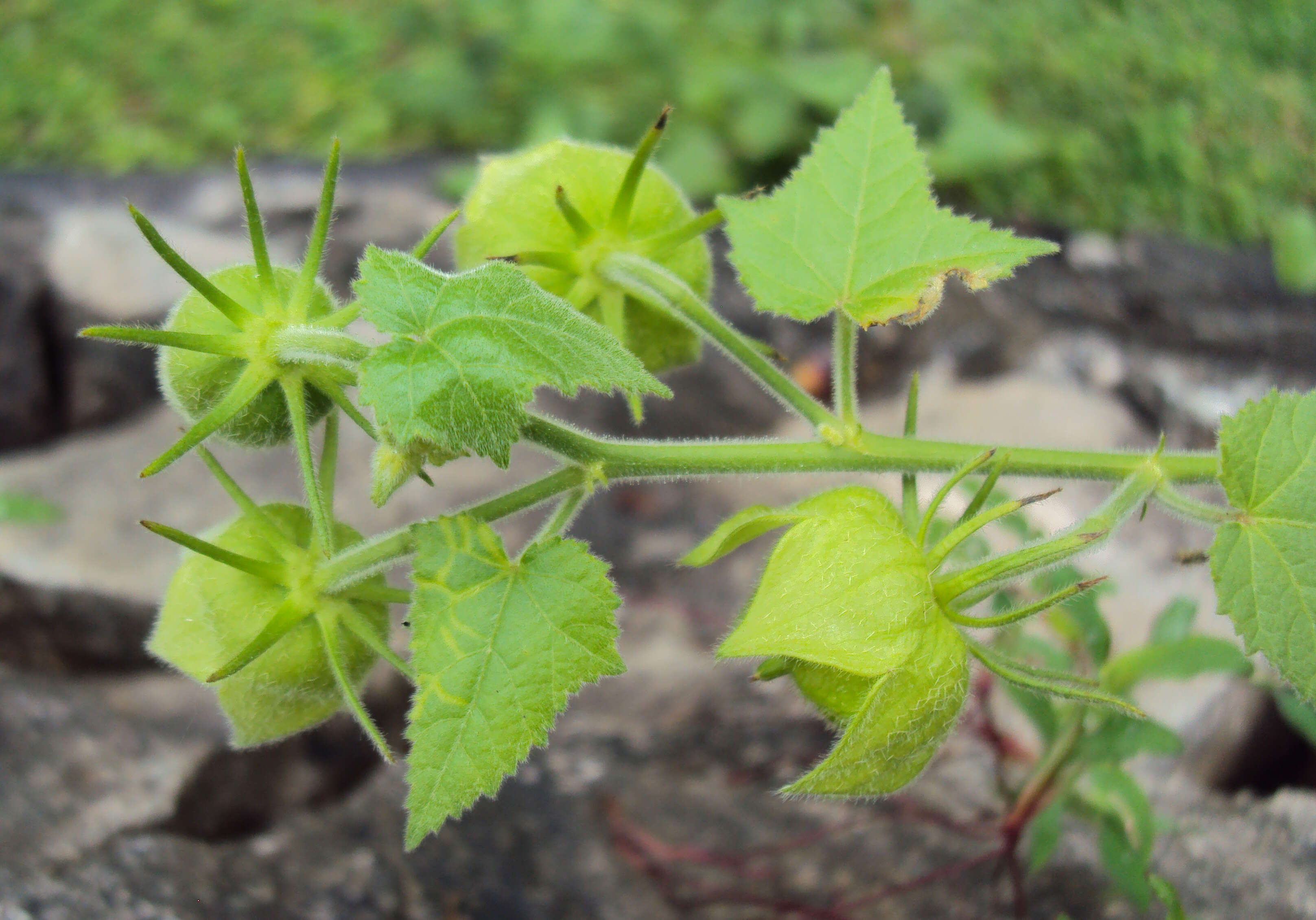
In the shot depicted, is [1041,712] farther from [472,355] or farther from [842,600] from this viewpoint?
[472,355]

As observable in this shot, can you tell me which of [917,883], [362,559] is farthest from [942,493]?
[917,883]


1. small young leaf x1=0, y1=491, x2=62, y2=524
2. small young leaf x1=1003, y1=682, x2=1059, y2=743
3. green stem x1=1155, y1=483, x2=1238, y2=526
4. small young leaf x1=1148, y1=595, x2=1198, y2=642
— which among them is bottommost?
small young leaf x1=0, y1=491, x2=62, y2=524

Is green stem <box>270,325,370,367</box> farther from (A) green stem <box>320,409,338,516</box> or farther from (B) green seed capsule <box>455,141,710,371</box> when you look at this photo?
(B) green seed capsule <box>455,141,710,371</box>

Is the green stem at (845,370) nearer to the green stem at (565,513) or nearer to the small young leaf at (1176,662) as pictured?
the green stem at (565,513)

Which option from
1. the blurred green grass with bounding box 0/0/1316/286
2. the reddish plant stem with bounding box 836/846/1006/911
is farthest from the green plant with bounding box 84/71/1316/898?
the blurred green grass with bounding box 0/0/1316/286

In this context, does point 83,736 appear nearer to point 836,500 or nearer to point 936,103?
point 836,500
